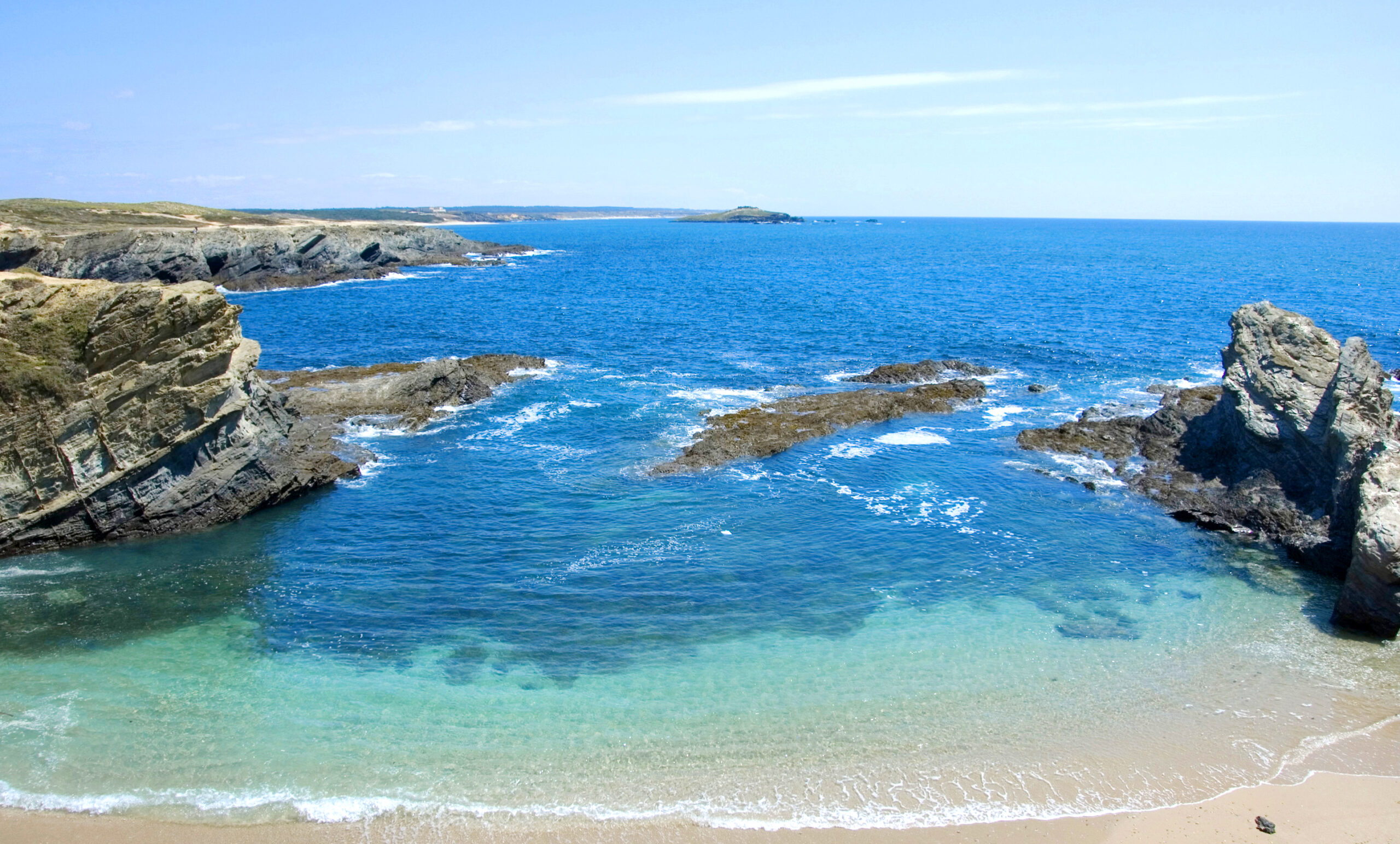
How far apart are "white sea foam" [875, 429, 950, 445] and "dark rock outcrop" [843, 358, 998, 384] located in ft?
32.8

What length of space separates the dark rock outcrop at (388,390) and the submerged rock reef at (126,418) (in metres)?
8.01

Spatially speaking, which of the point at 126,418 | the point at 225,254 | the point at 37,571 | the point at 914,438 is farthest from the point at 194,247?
the point at 914,438

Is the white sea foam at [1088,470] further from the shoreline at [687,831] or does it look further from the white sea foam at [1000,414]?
the shoreline at [687,831]

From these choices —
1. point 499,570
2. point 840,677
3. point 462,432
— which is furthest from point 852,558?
point 462,432

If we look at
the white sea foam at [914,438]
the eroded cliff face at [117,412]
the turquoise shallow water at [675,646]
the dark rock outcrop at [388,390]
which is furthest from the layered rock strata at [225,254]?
the white sea foam at [914,438]

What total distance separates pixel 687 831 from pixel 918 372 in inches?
1613

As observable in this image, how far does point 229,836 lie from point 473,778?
4.54m

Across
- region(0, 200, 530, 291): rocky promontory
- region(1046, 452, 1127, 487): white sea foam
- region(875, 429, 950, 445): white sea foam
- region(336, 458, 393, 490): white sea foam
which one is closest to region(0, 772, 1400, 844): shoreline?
region(336, 458, 393, 490): white sea foam

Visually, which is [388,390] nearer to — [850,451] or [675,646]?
[850,451]

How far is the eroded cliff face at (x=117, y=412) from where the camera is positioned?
88.0 ft

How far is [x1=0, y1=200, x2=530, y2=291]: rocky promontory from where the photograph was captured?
94.1 metres

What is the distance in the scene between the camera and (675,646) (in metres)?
22.7

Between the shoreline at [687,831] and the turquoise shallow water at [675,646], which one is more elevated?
the turquoise shallow water at [675,646]

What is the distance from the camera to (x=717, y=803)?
1673cm
